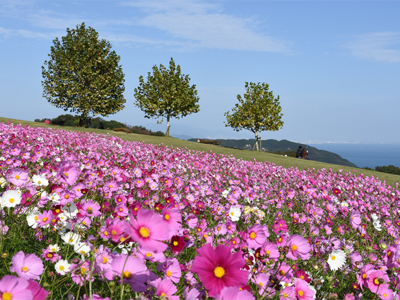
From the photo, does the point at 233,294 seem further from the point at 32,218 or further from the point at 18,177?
the point at 18,177

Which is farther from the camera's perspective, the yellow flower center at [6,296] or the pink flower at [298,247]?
the pink flower at [298,247]

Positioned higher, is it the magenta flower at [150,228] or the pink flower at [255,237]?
the magenta flower at [150,228]

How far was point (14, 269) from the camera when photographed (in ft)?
4.52

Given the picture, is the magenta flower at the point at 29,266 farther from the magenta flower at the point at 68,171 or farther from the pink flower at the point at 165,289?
the magenta flower at the point at 68,171

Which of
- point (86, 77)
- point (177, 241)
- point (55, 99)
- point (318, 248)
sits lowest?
point (318, 248)

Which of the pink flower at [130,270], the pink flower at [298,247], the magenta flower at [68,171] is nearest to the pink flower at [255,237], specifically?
the pink flower at [298,247]

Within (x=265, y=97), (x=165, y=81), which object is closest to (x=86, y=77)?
(x=165, y=81)

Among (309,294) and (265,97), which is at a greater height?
(265,97)

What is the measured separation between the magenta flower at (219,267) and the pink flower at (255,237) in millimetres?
796

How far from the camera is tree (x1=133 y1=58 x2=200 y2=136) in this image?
41094 millimetres

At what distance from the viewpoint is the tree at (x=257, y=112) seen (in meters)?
38.6

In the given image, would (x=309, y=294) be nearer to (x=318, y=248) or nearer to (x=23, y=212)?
(x=318, y=248)

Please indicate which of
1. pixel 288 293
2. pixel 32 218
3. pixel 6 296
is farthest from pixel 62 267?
pixel 288 293

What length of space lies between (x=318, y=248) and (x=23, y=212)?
290 cm
